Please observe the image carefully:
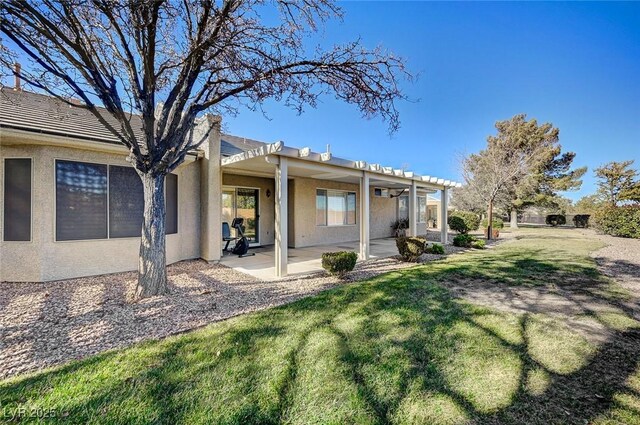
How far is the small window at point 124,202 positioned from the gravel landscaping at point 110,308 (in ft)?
3.77

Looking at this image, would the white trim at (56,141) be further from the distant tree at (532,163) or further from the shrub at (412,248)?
the distant tree at (532,163)

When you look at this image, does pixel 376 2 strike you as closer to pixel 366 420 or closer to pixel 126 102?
pixel 126 102

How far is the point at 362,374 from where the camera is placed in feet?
9.22

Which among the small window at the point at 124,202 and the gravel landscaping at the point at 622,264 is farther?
the small window at the point at 124,202

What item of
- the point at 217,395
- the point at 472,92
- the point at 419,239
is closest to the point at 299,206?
the point at 419,239

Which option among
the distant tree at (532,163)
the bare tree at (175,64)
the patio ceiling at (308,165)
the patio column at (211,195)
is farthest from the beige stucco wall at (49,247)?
the distant tree at (532,163)

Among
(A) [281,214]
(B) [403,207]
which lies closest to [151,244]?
(A) [281,214]

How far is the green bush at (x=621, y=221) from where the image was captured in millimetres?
14881

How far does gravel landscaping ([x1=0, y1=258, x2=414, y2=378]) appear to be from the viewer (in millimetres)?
3311

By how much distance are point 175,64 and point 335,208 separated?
924cm

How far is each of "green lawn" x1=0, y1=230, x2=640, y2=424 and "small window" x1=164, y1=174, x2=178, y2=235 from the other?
16.9 ft

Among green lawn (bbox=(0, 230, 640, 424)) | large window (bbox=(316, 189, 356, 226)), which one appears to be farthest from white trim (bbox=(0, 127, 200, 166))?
large window (bbox=(316, 189, 356, 226))

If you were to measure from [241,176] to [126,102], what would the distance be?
545 cm

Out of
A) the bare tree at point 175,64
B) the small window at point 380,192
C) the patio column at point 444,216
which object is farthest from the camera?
the small window at point 380,192
